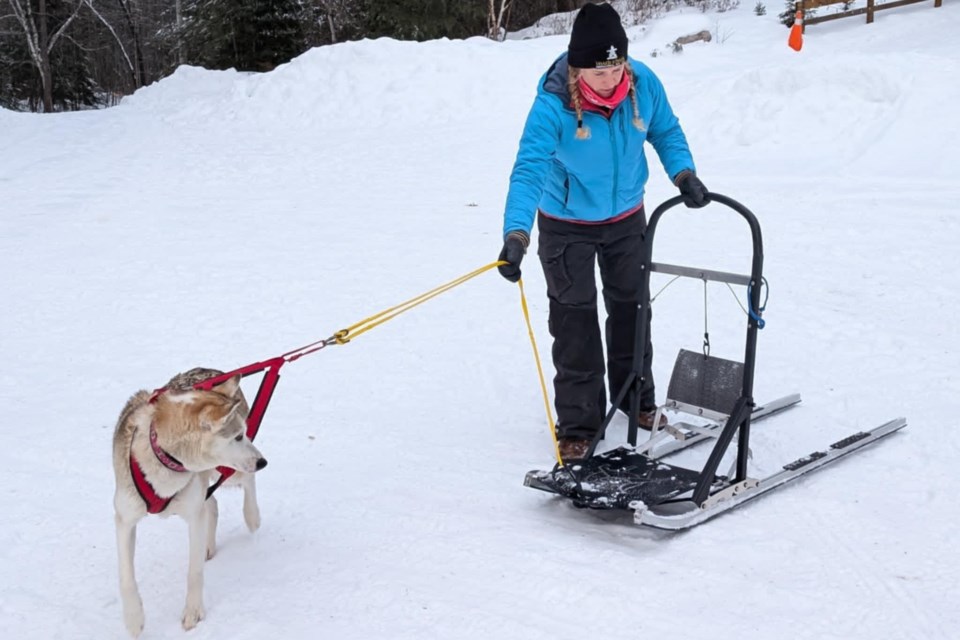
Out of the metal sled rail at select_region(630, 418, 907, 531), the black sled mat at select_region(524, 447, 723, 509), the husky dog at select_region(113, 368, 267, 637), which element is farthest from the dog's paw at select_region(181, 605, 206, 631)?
the metal sled rail at select_region(630, 418, 907, 531)

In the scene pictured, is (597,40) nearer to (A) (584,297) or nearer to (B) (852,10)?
(A) (584,297)

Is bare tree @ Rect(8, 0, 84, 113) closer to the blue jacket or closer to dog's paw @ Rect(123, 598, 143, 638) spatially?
the blue jacket

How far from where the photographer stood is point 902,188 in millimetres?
8617

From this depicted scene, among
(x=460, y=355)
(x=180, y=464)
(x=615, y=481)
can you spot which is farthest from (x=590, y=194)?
(x=180, y=464)

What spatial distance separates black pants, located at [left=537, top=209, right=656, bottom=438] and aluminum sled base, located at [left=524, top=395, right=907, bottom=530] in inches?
14.3

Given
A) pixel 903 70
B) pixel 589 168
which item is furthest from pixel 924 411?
pixel 903 70

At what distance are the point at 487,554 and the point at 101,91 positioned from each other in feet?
110

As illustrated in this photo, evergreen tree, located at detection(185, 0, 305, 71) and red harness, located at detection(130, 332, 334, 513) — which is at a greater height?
evergreen tree, located at detection(185, 0, 305, 71)

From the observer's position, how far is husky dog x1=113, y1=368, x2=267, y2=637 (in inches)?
123

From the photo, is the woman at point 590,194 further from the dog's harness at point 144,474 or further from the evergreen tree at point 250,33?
the evergreen tree at point 250,33

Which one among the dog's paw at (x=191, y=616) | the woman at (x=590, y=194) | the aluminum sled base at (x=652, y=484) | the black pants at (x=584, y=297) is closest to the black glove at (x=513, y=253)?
the woman at (x=590, y=194)

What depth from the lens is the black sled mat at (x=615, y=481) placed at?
379 cm

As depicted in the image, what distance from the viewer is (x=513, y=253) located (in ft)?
12.6

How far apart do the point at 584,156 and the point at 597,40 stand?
0.52m
